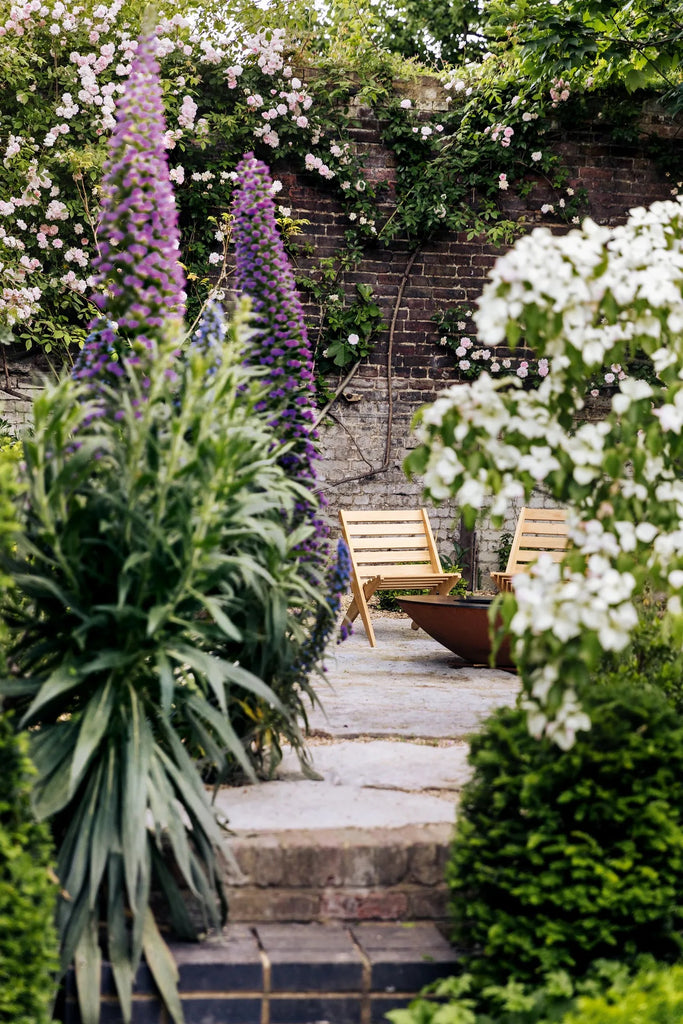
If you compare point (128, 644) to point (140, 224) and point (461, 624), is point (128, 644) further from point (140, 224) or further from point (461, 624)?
point (461, 624)

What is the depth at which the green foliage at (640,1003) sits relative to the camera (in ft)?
5.86

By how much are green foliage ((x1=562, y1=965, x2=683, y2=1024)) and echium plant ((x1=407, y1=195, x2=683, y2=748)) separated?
463mm

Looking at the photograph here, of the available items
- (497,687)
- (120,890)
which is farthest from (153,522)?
(497,687)

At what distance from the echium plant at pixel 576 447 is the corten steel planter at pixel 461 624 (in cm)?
264

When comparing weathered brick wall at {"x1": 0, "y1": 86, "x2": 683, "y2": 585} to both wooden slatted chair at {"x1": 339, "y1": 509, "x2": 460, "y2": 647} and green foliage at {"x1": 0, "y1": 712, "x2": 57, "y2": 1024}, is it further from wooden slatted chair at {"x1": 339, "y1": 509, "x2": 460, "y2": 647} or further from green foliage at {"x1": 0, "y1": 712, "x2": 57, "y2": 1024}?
green foliage at {"x1": 0, "y1": 712, "x2": 57, "y2": 1024}

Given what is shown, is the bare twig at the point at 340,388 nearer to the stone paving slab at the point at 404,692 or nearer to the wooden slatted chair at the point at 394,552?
the wooden slatted chair at the point at 394,552

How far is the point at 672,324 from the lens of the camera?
7.20ft

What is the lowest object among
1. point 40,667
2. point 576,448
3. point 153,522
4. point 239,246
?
point 40,667

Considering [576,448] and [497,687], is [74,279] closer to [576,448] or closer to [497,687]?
[497,687]

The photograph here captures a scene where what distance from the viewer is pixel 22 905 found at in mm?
1870

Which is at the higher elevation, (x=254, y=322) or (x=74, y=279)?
(x=74, y=279)

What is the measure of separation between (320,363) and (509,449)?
19.5 feet

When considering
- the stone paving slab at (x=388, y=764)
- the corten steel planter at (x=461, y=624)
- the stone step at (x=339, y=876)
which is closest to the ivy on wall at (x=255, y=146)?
the corten steel planter at (x=461, y=624)

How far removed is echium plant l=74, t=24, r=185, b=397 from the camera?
2.53 metres
